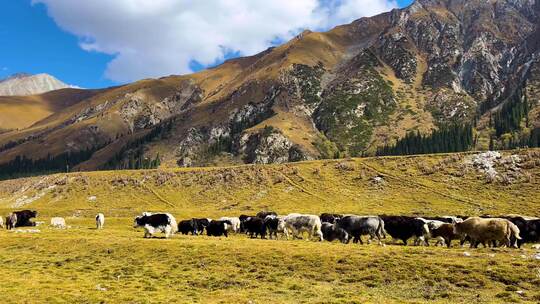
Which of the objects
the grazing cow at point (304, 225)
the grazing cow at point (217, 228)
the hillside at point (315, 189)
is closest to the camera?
the grazing cow at point (304, 225)

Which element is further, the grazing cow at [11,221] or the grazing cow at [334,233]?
the grazing cow at [11,221]

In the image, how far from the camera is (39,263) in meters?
36.6

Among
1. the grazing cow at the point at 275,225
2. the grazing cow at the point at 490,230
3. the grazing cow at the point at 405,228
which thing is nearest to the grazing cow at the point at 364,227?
the grazing cow at the point at 405,228

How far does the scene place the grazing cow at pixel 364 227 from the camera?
136 feet

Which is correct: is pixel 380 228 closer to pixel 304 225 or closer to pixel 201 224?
pixel 304 225

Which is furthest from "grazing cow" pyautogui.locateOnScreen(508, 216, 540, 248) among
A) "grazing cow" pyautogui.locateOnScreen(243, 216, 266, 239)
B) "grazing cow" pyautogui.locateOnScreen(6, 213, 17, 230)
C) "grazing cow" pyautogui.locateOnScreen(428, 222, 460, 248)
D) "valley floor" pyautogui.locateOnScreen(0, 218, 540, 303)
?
"grazing cow" pyautogui.locateOnScreen(6, 213, 17, 230)

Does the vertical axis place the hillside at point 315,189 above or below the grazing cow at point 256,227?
above

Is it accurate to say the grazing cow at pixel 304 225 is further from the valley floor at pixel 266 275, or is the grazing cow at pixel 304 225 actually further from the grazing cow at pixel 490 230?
the grazing cow at pixel 490 230

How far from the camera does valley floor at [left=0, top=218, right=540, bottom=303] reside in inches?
965

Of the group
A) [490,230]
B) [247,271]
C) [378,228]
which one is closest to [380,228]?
[378,228]

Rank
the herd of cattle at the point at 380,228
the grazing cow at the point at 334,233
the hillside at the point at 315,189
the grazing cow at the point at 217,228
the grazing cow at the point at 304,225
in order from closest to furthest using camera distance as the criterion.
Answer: the herd of cattle at the point at 380,228, the grazing cow at the point at 334,233, the grazing cow at the point at 304,225, the grazing cow at the point at 217,228, the hillside at the point at 315,189

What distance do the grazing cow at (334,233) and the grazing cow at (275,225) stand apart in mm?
5051

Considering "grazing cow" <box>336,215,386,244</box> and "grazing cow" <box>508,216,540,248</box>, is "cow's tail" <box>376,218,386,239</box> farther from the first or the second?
"grazing cow" <box>508,216,540,248</box>

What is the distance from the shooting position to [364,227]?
41.7 metres
